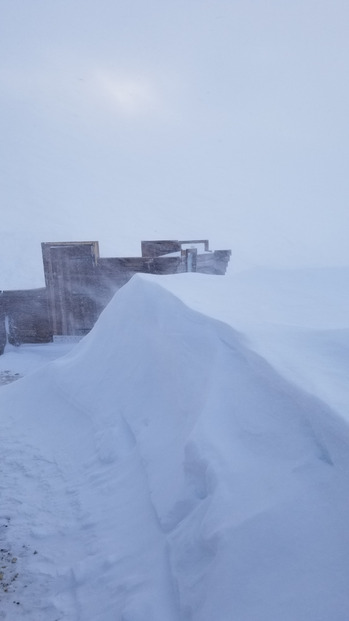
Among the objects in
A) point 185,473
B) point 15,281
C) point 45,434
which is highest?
point 185,473

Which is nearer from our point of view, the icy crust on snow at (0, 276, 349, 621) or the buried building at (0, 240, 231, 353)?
the icy crust on snow at (0, 276, 349, 621)

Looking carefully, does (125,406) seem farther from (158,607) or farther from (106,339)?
(158,607)

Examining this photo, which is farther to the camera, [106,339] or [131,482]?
[106,339]

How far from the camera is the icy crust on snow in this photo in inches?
69.4

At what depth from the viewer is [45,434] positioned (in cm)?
431

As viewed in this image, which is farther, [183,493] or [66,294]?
[66,294]

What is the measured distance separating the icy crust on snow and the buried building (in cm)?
554

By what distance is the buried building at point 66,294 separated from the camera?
9805 millimetres

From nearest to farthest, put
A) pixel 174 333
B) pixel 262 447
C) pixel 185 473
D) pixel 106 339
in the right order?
pixel 262 447
pixel 185 473
pixel 174 333
pixel 106 339

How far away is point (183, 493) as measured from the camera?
2.50 meters

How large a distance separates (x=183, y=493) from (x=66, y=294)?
26.4 feet

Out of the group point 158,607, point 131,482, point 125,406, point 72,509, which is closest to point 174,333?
point 125,406

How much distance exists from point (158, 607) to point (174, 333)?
6.93 ft

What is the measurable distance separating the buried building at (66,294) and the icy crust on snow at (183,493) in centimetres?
554
